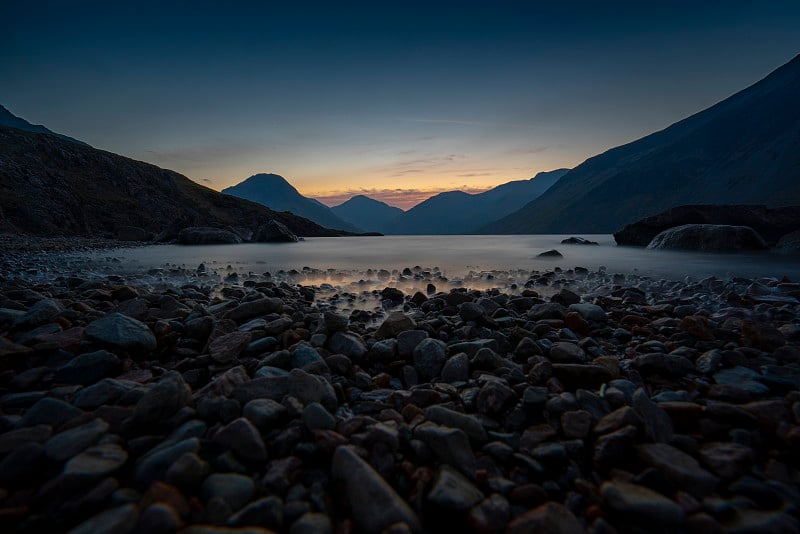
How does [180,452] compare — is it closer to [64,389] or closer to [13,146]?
[64,389]

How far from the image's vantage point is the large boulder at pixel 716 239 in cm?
3209

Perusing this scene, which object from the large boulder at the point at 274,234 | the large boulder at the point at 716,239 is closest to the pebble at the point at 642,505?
the large boulder at the point at 716,239

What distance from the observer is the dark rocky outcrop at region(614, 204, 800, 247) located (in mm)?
38094

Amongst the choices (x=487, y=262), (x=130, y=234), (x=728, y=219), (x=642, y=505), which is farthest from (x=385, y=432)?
(x=130, y=234)

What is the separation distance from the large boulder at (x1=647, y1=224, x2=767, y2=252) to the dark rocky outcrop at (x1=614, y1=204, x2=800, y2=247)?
812cm

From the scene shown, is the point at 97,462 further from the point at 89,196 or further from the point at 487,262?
the point at 89,196

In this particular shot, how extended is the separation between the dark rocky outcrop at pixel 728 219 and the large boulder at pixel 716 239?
812 cm

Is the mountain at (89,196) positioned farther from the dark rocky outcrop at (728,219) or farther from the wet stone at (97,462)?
the dark rocky outcrop at (728,219)

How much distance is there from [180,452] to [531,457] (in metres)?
2.65

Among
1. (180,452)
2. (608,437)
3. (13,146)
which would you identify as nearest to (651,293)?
(608,437)

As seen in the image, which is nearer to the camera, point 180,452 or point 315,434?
point 180,452

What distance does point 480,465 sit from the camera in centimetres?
278

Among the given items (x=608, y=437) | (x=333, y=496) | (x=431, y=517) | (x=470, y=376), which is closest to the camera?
(x=431, y=517)

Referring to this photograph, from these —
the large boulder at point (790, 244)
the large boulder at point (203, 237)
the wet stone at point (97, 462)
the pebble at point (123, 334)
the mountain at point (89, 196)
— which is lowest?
the wet stone at point (97, 462)
